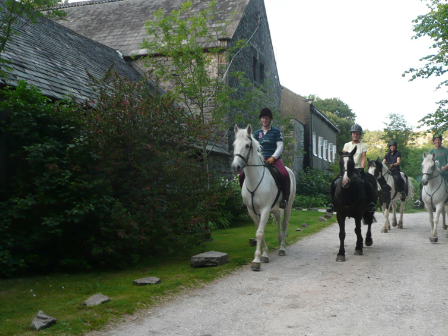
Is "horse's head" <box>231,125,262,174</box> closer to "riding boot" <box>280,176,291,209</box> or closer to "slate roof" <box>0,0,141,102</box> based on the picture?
A: "riding boot" <box>280,176,291,209</box>

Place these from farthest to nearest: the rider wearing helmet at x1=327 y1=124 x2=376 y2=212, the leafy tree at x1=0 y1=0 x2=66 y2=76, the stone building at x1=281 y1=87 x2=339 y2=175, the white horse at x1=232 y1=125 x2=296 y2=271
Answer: the stone building at x1=281 y1=87 x2=339 y2=175 < the rider wearing helmet at x1=327 y1=124 x2=376 y2=212 < the white horse at x1=232 y1=125 x2=296 y2=271 < the leafy tree at x1=0 y1=0 x2=66 y2=76

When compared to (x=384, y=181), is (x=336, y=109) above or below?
above

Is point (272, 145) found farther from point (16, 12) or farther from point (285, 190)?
point (16, 12)

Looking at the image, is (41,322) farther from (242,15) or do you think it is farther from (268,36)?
(268,36)

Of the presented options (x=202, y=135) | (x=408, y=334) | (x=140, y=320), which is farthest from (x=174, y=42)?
(x=408, y=334)

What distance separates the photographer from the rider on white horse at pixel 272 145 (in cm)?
855

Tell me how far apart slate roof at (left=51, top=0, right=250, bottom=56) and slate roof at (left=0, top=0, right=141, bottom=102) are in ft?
8.16

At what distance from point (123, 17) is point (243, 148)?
18.8 m

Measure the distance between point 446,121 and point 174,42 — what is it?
10589mm

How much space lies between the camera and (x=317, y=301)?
5.50 m

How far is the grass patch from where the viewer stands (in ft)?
15.5

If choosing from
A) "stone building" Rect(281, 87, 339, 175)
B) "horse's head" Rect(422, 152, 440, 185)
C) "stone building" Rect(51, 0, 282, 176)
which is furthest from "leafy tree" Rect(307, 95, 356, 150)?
"horse's head" Rect(422, 152, 440, 185)

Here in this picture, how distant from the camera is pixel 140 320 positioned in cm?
488

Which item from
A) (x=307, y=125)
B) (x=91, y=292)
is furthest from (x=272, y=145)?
(x=307, y=125)
